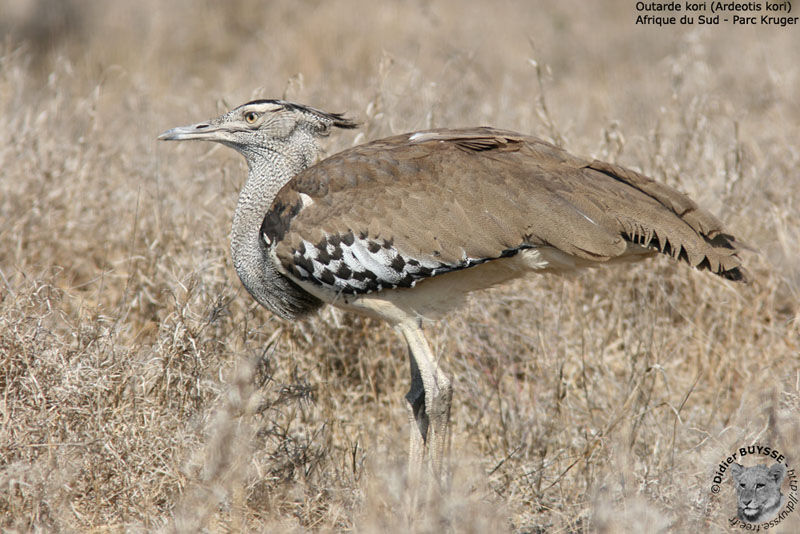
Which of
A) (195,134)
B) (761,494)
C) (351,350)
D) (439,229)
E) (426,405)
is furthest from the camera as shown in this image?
(351,350)

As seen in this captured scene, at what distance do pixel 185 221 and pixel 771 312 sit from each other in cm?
261

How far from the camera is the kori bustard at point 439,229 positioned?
292cm

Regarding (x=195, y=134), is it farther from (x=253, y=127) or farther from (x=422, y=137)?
(x=422, y=137)

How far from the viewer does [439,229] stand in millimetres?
2967

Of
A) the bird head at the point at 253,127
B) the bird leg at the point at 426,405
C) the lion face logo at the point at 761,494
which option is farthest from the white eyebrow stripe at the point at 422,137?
the lion face logo at the point at 761,494

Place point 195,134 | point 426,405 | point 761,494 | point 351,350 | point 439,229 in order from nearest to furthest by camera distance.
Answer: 1. point 761,494
2. point 439,229
3. point 426,405
4. point 195,134
5. point 351,350

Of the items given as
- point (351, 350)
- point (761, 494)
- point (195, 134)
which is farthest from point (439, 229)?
point (761, 494)

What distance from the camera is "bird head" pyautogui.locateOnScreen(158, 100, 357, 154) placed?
11.0ft

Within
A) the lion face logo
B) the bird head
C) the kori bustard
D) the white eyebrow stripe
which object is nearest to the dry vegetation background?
the lion face logo

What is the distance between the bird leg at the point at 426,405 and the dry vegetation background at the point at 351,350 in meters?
0.10

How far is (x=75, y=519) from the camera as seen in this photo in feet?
8.83

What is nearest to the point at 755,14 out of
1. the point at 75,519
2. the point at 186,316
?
the point at 186,316

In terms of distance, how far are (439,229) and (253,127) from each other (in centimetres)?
87

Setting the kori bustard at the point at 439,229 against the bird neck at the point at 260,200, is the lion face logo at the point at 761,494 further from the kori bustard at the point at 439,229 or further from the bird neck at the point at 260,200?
the bird neck at the point at 260,200
